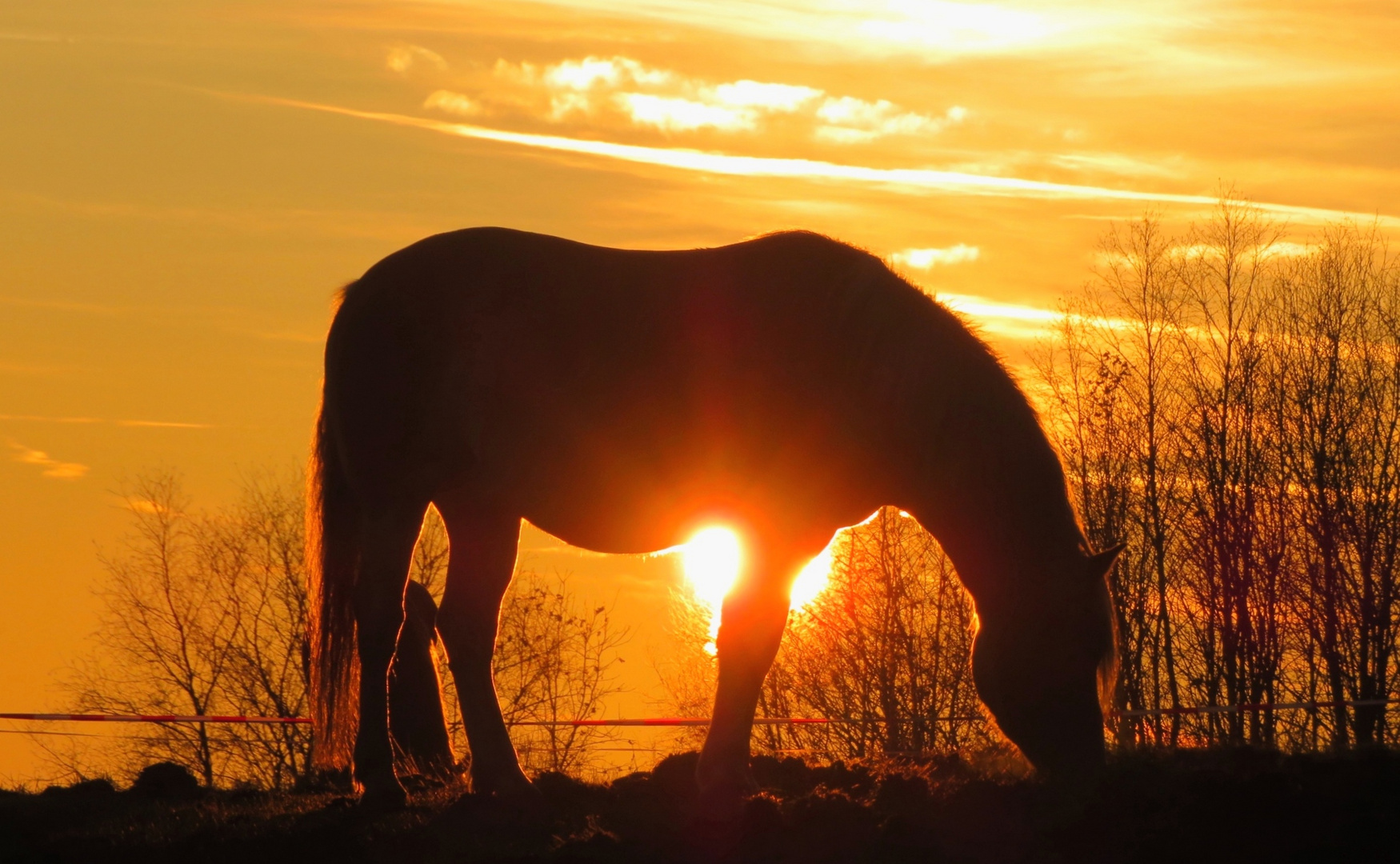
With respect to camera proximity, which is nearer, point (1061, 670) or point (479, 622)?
point (1061, 670)

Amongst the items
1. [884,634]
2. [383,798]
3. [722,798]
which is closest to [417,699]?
[383,798]

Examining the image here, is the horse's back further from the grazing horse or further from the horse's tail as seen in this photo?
the horse's tail

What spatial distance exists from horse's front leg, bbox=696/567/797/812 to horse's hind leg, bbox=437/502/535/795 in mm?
1033

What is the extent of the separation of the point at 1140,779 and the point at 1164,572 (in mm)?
29420

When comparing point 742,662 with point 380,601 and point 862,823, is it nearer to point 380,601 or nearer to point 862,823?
point 862,823

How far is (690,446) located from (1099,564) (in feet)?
6.82

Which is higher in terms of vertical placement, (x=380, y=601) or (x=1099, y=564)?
(x=1099, y=564)

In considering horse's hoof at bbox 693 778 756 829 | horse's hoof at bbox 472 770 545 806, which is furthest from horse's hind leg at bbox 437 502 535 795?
horse's hoof at bbox 693 778 756 829

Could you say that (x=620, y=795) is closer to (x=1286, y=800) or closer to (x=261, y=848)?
(x=261, y=848)

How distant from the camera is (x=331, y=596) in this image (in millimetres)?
7555

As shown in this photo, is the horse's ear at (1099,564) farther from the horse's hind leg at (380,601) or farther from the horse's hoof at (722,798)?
the horse's hind leg at (380,601)

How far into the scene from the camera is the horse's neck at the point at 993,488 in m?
6.62

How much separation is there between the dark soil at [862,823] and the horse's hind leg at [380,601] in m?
0.49

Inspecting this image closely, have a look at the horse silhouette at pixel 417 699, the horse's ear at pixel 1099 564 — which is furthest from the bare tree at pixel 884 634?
the horse's ear at pixel 1099 564
